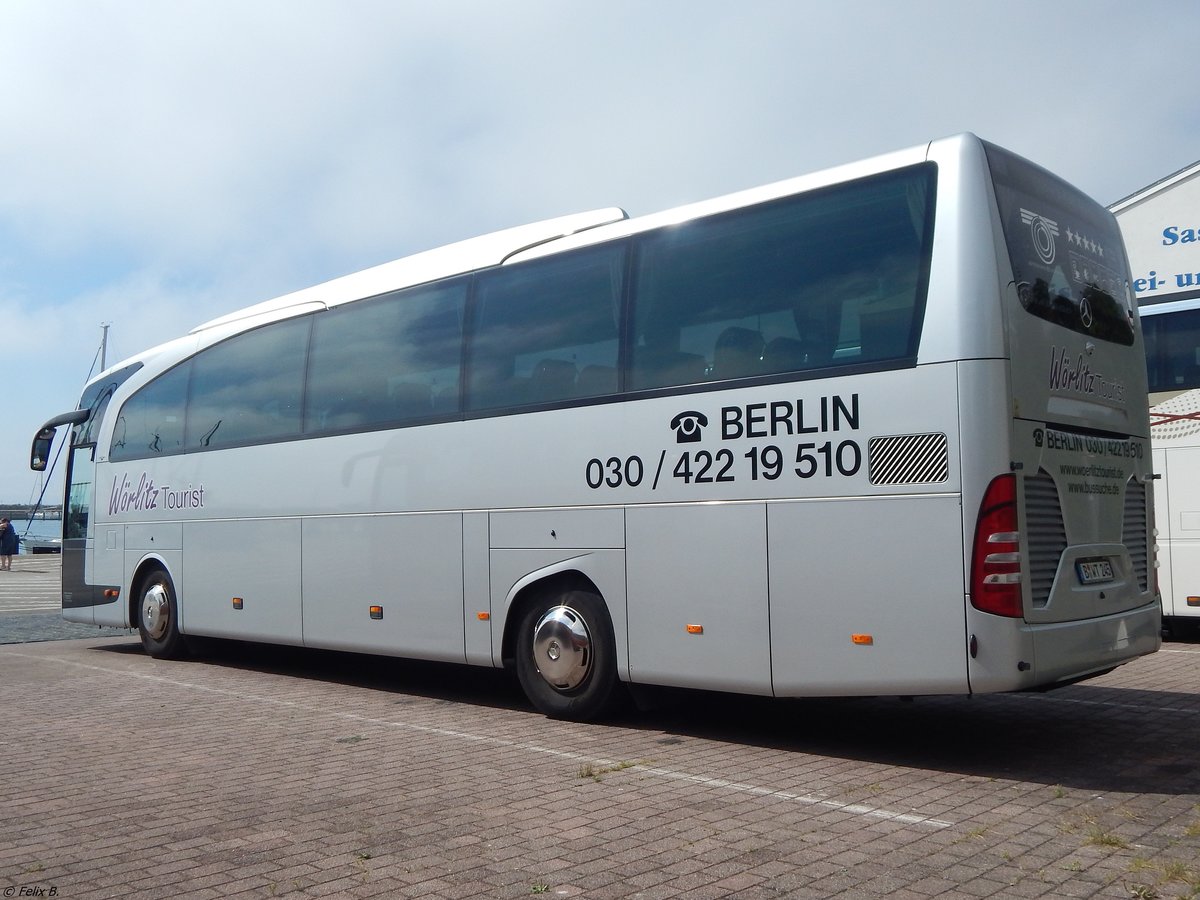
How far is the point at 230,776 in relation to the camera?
689 cm

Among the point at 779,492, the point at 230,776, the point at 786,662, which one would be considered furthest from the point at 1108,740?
the point at 230,776

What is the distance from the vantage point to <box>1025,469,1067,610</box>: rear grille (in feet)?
21.5

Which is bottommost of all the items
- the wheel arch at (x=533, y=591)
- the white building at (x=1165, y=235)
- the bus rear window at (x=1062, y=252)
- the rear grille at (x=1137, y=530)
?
the wheel arch at (x=533, y=591)

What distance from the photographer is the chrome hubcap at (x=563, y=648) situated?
8508 millimetres

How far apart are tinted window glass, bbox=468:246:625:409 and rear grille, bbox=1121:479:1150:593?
11.5 feet

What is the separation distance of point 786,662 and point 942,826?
180cm

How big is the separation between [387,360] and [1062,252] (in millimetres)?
5681

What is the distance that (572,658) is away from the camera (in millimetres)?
8562

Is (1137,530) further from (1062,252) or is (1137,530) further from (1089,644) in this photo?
(1062,252)

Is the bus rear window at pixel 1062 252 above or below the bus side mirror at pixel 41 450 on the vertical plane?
above

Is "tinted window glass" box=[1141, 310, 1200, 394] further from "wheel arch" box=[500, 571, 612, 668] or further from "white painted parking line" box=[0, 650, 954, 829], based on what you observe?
"white painted parking line" box=[0, 650, 954, 829]

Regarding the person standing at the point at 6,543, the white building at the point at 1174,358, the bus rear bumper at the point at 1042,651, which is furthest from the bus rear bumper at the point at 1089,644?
the person standing at the point at 6,543

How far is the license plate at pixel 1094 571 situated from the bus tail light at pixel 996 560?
30.3 inches

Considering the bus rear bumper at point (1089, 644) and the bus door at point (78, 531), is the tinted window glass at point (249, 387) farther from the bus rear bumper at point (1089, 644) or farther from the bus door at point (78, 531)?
the bus rear bumper at point (1089, 644)
